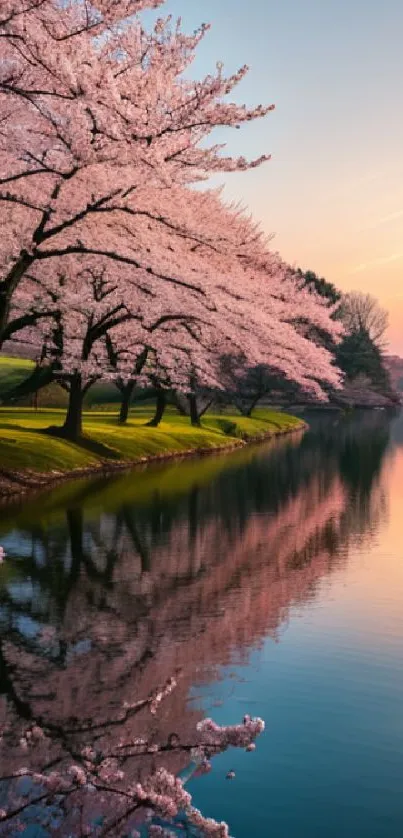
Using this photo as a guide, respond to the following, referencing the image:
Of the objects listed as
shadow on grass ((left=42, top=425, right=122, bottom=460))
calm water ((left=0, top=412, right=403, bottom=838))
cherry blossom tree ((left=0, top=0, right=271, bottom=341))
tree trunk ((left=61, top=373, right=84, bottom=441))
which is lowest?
calm water ((left=0, top=412, right=403, bottom=838))

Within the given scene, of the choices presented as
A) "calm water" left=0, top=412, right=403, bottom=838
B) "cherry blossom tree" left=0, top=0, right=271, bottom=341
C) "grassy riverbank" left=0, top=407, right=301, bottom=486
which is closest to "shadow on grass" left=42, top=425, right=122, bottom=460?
"grassy riverbank" left=0, top=407, right=301, bottom=486

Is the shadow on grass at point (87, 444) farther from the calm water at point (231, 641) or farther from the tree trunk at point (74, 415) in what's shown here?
the calm water at point (231, 641)

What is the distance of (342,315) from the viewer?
172 meters

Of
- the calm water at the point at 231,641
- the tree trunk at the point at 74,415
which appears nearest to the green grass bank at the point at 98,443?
the tree trunk at the point at 74,415

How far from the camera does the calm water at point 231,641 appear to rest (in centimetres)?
995

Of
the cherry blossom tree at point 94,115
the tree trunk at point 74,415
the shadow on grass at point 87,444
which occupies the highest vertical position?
the cherry blossom tree at point 94,115

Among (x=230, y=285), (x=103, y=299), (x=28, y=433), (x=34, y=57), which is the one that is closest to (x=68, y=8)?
(x=34, y=57)

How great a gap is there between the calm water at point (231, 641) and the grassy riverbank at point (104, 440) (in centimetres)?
640

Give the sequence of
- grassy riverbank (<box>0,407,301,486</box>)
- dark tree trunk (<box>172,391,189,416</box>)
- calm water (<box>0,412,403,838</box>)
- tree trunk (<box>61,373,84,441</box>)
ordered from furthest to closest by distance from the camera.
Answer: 1. dark tree trunk (<box>172,391,189,416</box>)
2. tree trunk (<box>61,373,84,441</box>)
3. grassy riverbank (<box>0,407,301,486</box>)
4. calm water (<box>0,412,403,838</box>)

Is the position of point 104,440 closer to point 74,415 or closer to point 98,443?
point 98,443

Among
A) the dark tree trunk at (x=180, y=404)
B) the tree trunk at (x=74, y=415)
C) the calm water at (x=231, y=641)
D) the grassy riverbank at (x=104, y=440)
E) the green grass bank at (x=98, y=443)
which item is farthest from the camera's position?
the dark tree trunk at (x=180, y=404)

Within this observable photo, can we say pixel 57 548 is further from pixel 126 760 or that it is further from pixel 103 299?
pixel 103 299

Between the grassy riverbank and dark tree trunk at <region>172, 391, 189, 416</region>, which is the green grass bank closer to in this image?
the grassy riverbank

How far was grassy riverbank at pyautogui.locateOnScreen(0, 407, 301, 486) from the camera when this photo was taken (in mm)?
37281
